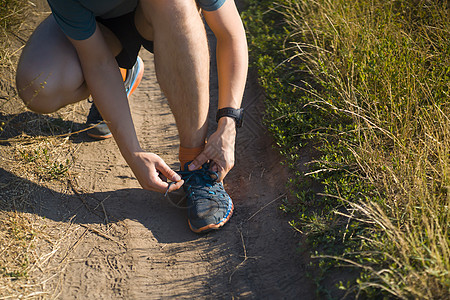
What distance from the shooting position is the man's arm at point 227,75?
221 centimetres

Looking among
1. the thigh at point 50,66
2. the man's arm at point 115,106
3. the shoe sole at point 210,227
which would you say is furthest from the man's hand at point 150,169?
the thigh at point 50,66

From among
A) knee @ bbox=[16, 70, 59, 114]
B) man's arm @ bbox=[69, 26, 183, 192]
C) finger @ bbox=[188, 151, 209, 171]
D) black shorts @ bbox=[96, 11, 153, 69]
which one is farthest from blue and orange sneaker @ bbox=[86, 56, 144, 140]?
finger @ bbox=[188, 151, 209, 171]

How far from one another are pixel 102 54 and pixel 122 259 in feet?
3.68

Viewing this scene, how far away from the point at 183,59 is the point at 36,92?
2.91 ft

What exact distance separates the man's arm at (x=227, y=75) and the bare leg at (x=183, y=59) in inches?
4.4

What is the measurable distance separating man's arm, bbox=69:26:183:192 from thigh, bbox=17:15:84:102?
16 centimetres

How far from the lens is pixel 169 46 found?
208 cm

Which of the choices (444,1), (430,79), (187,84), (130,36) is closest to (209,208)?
(187,84)

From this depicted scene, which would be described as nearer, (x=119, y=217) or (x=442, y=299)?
Result: (x=442, y=299)

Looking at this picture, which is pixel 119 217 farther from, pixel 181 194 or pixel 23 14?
pixel 23 14

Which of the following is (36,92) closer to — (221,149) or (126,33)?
(126,33)

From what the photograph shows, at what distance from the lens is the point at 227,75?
91.5 inches

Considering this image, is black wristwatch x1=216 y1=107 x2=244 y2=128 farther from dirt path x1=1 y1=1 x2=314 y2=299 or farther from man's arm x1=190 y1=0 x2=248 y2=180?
dirt path x1=1 y1=1 x2=314 y2=299

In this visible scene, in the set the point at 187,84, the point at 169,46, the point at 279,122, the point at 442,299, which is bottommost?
the point at 279,122
